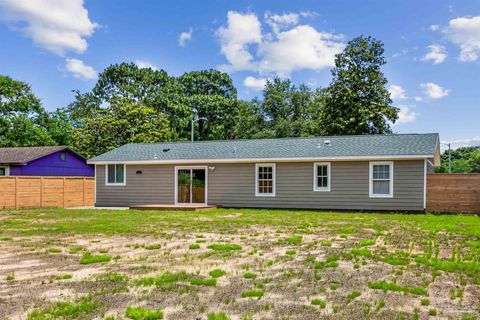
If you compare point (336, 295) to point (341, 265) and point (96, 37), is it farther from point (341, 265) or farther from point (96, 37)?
point (96, 37)

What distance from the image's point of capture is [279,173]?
58.0 ft

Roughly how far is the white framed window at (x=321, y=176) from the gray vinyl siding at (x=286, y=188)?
0.55 feet

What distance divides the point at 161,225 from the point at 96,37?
72.1ft

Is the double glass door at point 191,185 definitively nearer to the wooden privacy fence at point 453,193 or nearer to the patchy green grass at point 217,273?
the wooden privacy fence at point 453,193

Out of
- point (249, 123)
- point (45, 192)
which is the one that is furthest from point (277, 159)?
point (249, 123)

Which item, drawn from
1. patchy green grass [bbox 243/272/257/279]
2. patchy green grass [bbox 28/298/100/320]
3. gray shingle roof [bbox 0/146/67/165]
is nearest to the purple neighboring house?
gray shingle roof [bbox 0/146/67/165]

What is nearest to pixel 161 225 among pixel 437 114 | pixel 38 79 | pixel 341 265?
pixel 341 265

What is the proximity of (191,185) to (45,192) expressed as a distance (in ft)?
22.0

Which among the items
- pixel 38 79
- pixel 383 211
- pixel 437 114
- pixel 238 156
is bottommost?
pixel 383 211

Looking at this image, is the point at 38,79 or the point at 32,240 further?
the point at 38,79

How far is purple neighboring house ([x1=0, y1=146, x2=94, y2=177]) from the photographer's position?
82.7 ft

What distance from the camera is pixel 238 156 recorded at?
59.7ft

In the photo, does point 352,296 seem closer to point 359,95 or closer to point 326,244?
point 326,244

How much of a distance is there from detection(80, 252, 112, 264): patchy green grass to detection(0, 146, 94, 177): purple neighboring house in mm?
20872
